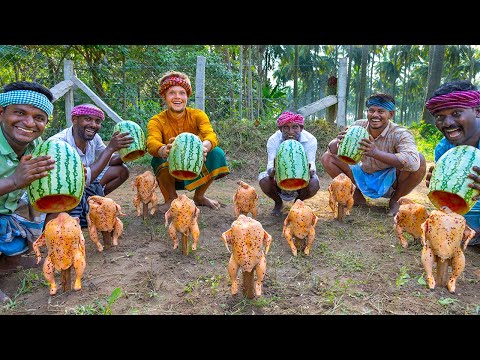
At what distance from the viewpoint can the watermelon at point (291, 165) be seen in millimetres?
4738

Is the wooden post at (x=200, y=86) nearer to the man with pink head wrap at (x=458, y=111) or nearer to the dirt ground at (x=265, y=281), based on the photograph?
the dirt ground at (x=265, y=281)

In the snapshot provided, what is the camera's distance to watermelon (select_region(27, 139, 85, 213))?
3393mm

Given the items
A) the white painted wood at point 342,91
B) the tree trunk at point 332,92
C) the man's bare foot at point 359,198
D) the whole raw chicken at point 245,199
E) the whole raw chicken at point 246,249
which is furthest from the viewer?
the tree trunk at point 332,92

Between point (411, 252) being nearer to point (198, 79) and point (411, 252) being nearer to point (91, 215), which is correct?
point (91, 215)

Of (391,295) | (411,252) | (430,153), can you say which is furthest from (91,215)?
(430,153)

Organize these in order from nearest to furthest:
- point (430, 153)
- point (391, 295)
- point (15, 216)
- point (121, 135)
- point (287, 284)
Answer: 1. point (391, 295)
2. point (287, 284)
3. point (15, 216)
4. point (121, 135)
5. point (430, 153)

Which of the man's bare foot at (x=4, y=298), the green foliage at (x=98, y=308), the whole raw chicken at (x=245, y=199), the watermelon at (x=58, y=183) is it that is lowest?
the man's bare foot at (x=4, y=298)

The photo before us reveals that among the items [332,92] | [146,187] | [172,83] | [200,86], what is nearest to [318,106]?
[332,92]

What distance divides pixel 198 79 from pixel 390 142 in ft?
17.5

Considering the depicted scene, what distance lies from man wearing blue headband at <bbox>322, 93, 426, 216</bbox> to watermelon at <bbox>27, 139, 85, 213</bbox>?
348 centimetres

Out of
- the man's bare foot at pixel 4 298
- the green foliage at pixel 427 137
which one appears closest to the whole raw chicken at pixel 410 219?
the man's bare foot at pixel 4 298

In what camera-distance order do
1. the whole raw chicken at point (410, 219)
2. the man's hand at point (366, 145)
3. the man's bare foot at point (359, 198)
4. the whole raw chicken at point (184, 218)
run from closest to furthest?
the whole raw chicken at point (184, 218)
the whole raw chicken at point (410, 219)
the man's hand at point (366, 145)
the man's bare foot at point (359, 198)

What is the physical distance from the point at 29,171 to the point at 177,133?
2.72m

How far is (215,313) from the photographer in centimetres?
301
